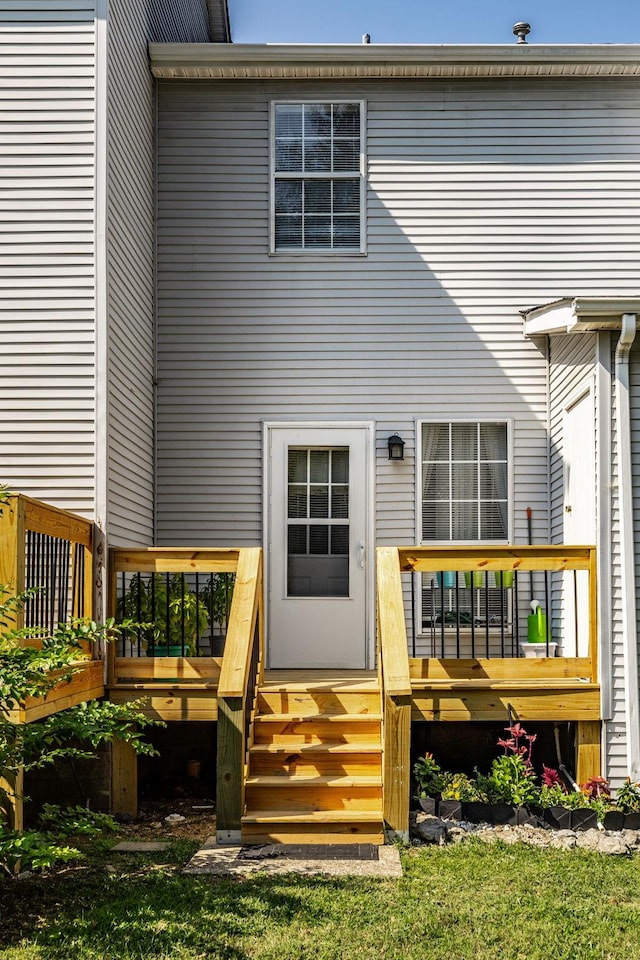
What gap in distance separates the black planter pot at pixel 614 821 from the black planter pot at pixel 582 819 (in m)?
0.08

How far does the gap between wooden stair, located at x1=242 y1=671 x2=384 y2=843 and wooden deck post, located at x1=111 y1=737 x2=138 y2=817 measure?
80cm

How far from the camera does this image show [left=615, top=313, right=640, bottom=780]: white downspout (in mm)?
6398

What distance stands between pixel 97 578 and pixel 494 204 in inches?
182

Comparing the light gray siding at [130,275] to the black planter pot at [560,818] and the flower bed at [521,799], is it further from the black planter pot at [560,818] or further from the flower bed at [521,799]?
the black planter pot at [560,818]

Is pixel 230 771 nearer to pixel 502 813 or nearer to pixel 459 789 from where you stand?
pixel 459 789

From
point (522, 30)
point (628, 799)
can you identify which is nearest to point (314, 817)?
point (628, 799)

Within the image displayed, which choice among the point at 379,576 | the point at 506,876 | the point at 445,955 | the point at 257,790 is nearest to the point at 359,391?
the point at 379,576

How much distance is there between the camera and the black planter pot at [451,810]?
5758 mm

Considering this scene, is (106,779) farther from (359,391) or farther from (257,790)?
(359,391)

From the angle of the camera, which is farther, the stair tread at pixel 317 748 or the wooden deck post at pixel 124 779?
the wooden deck post at pixel 124 779

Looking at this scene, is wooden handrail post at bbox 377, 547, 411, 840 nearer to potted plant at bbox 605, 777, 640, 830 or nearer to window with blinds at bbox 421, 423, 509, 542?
potted plant at bbox 605, 777, 640, 830

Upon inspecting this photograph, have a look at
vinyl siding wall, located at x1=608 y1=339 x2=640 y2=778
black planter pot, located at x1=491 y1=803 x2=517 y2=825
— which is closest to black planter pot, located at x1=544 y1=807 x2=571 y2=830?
black planter pot, located at x1=491 y1=803 x2=517 y2=825

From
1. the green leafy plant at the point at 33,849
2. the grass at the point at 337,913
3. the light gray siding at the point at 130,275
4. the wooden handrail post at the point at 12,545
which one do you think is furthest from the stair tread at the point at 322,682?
the green leafy plant at the point at 33,849

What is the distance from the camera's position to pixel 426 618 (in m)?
8.12
